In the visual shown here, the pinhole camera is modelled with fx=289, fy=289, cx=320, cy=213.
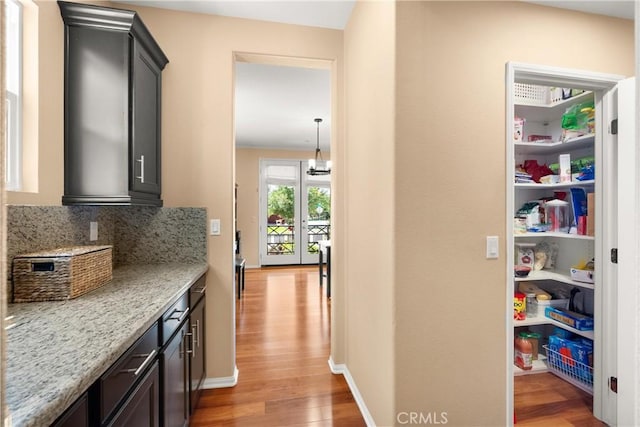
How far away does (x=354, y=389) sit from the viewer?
204 cm

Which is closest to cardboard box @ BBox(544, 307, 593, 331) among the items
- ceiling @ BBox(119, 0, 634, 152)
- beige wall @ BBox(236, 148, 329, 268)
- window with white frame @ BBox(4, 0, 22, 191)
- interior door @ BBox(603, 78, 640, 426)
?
interior door @ BBox(603, 78, 640, 426)

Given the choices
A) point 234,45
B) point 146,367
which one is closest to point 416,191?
point 146,367

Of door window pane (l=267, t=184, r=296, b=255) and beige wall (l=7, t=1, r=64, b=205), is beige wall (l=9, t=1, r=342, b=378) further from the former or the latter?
door window pane (l=267, t=184, r=296, b=255)

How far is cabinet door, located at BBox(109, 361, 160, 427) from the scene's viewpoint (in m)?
0.92

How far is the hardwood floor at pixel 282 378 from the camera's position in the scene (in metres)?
1.82

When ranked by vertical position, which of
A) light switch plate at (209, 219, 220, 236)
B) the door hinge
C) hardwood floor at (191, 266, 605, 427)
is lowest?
hardwood floor at (191, 266, 605, 427)

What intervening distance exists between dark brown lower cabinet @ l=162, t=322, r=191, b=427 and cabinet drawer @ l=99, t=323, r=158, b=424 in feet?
0.56

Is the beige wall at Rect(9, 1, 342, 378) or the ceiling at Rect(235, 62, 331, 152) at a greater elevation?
the ceiling at Rect(235, 62, 331, 152)

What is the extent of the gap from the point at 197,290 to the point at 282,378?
991mm

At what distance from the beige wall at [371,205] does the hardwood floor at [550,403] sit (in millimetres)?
1043

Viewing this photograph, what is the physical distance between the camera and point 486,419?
152cm

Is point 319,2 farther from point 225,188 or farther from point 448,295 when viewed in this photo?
point 448,295

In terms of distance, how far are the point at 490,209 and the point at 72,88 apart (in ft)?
7.79

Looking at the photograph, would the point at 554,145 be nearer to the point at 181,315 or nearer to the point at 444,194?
the point at 444,194
